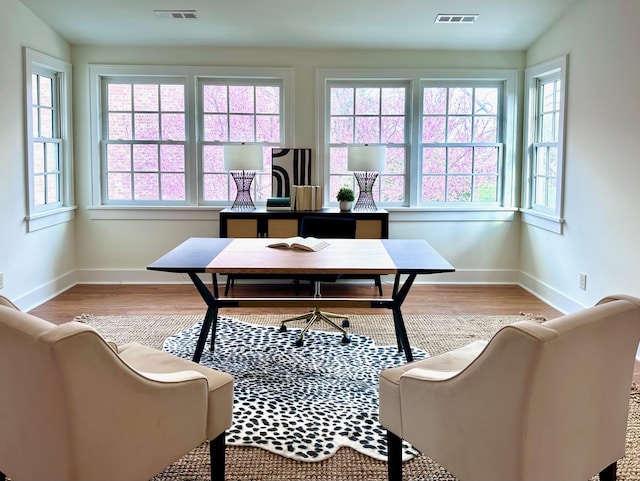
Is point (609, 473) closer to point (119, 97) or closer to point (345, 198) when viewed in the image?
point (345, 198)

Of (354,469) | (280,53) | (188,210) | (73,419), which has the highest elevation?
(280,53)

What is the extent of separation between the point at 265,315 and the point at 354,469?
2.51m

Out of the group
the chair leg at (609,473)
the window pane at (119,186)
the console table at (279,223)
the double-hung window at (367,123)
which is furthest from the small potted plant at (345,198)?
the chair leg at (609,473)

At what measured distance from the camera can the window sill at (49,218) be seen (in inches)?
205

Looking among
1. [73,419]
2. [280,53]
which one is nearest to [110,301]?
[280,53]

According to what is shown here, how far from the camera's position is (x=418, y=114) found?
621 centimetres

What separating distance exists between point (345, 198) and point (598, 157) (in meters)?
2.23

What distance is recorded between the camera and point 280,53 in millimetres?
6082

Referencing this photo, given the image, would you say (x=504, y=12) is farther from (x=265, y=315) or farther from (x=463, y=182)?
(x=265, y=315)

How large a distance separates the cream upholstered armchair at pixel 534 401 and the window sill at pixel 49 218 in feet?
13.3

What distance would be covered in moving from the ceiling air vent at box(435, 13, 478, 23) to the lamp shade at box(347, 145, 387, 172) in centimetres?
122

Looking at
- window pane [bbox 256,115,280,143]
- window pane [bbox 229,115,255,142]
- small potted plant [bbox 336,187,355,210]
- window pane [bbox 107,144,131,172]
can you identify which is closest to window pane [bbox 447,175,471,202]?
small potted plant [bbox 336,187,355,210]

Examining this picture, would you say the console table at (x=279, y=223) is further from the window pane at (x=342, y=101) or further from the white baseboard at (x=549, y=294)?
the white baseboard at (x=549, y=294)

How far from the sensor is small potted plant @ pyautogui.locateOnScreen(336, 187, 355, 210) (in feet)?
19.4
